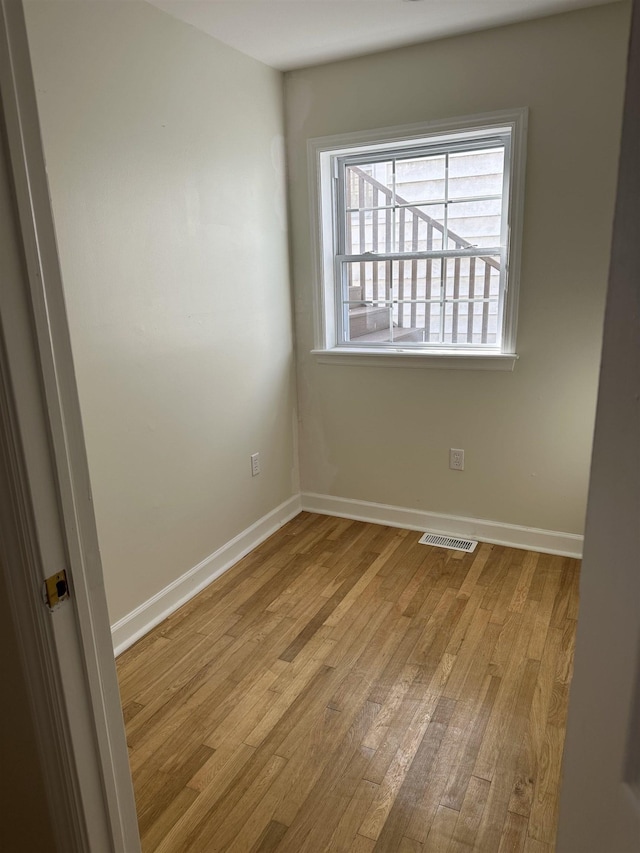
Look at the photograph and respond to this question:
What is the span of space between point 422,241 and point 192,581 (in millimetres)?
2125

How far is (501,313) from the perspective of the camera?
296 cm

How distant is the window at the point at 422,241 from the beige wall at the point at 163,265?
1.13 feet

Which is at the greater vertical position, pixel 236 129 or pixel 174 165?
pixel 236 129

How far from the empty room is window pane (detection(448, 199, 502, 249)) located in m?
0.01

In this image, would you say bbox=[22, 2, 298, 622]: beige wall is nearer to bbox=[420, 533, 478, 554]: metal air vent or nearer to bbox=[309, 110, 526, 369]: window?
bbox=[309, 110, 526, 369]: window

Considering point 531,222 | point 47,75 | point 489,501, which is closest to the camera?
point 47,75

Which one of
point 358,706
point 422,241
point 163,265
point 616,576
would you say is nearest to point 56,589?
point 616,576

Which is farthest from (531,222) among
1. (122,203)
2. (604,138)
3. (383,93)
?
(122,203)

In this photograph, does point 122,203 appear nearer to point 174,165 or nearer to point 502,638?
point 174,165

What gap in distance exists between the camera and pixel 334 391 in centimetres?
342

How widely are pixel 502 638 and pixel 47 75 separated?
2653mm

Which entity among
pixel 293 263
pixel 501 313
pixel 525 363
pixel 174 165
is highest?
pixel 174 165

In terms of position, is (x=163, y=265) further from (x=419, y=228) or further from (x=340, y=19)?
(x=419, y=228)

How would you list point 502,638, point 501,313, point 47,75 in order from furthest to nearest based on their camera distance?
point 501,313
point 502,638
point 47,75
